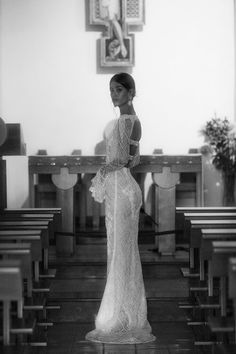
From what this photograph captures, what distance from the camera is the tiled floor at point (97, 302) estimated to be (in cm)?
526

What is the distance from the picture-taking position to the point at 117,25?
1006cm

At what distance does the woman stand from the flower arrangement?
4360 millimetres

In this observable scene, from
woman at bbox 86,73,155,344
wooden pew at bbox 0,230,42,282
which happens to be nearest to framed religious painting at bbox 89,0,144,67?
Result: woman at bbox 86,73,155,344

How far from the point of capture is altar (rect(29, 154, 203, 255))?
8867mm

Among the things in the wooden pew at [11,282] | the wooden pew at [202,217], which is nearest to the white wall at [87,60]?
the wooden pew at [202,217]

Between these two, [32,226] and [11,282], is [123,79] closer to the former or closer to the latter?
[32,226]

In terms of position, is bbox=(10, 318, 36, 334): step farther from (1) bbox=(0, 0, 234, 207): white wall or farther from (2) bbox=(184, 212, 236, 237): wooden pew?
(1) bbox=(0, 0, 234, 207): white wall

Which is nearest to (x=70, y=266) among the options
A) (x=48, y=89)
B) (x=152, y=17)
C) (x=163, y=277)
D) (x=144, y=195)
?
(x=163, y=277)

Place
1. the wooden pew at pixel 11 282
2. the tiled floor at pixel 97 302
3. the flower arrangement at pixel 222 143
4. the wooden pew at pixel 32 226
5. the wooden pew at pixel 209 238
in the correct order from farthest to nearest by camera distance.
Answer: the flower arrangement at pixel 222 143, the tiled floor at pixel 97 302, the wooden pew at pixel 32 226, the wooden pew at pixel 209 238, the wooden pew at pixel 11 282

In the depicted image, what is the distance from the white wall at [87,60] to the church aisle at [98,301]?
6.92ft

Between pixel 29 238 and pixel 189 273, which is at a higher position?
pixel 29 238

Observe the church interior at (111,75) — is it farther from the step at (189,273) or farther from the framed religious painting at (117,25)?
the step at (189,273)

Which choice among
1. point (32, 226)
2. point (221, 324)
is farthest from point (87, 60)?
point (221, 324)

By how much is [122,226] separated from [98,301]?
4.04ft
